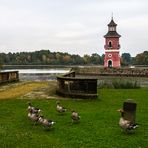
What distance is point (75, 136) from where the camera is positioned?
15.2m

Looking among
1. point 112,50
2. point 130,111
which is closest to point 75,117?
point 130,111

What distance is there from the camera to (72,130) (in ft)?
53.4

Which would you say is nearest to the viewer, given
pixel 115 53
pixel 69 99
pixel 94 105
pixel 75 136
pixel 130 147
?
pixel 130 147

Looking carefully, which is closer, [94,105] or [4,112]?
[4,112]

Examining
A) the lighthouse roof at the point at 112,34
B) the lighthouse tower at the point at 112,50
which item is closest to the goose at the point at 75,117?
the lighthouse tower at the point at 112,50

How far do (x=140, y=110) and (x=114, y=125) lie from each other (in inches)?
200

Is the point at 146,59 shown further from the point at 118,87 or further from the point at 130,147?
the point at 130,147

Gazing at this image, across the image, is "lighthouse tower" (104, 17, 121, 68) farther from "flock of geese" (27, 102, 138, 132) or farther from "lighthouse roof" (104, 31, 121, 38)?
"flock of geese" (27, 102, 138, 132)

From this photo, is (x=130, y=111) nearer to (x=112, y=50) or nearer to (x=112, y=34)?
(x=112, y=50)

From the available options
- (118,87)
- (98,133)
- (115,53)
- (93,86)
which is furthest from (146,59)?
(98,133)

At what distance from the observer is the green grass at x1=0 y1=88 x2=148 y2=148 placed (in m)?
14.1

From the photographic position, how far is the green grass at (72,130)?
14.1 metres

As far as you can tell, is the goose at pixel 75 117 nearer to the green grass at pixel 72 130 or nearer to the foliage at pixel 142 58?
the green grass at pixel 72 130

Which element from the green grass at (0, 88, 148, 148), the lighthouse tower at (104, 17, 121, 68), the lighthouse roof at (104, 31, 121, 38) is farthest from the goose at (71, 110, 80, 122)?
the lighthouse roof at (104, 31, 121, 38)
